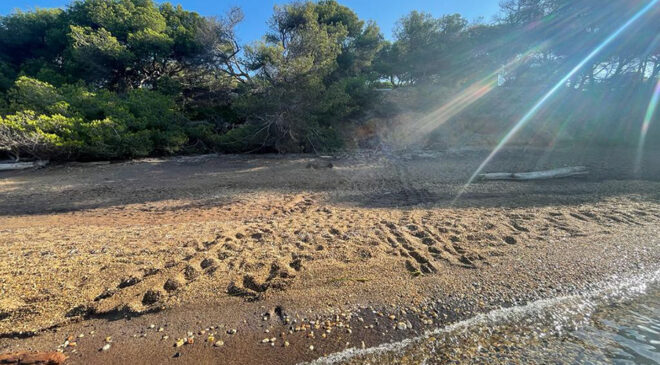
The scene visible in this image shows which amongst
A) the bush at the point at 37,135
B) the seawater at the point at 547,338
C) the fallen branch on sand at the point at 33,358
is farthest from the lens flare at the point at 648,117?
the bush at the point at 37,135

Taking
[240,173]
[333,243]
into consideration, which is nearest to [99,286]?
[333,243]

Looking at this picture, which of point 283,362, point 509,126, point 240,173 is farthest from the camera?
point 509,126

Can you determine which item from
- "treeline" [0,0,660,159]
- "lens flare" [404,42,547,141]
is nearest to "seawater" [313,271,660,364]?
"treeline" [0,0,660,159]

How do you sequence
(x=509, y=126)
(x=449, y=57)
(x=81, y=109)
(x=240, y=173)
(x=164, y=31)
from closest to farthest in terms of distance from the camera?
1. (x=240, y=173)
2. (x=81, y=109)
3. (x=509, y=126)
4. (x=164, y=31)
5. (x=449, y=57)

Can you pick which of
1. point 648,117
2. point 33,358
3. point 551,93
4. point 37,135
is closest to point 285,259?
point 33,358

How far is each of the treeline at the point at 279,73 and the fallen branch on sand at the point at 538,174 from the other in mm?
5057

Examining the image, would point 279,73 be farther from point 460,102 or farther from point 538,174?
point 460,102

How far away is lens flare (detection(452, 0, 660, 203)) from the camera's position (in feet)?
24.9

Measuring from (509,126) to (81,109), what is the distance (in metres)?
16.9

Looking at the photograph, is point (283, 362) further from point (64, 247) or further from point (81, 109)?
point (81, 109)

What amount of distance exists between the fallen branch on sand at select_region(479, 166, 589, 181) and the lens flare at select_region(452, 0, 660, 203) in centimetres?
43

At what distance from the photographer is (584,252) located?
3.26 m

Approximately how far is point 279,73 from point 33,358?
872cm

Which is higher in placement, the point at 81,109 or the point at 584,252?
the point at 81,109
